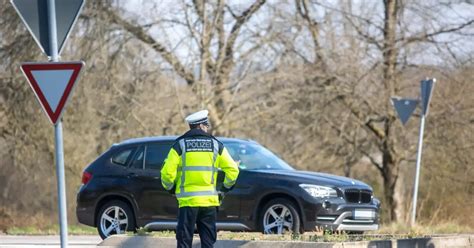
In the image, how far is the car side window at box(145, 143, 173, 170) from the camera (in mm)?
15898

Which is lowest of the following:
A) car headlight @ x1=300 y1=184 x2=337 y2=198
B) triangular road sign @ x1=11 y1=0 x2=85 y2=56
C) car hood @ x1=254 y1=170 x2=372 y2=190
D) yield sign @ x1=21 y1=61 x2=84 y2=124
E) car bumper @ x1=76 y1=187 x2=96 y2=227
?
car bumper @ x1=76 y1=187 x2=96 y2=227

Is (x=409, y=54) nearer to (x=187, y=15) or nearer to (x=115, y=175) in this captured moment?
(x=187, y=15)

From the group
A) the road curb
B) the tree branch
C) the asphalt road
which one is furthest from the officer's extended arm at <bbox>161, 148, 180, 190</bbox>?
the tree branch

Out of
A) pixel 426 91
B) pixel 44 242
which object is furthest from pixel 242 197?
pixel 426 91

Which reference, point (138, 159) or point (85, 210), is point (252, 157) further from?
point (85, 210)

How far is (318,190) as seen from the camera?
1484 cm

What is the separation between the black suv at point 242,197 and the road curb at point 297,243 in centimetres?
179

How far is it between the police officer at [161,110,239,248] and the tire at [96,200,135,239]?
499 cm

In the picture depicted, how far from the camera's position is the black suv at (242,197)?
14.8 m

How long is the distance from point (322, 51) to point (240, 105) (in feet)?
9.38

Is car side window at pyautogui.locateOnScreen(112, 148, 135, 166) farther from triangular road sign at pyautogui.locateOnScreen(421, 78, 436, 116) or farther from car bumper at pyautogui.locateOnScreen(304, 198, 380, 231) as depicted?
triangular road sign at pyautogui.locateOnScreen(421, 78, 436, 116)

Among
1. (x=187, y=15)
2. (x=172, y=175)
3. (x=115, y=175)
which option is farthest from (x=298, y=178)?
(x=187, y=15)

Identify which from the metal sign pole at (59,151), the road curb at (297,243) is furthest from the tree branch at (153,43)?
the metal sign pole at (59,151)

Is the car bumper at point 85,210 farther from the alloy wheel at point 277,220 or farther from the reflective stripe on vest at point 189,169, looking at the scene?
the reflective stripe on vest at point 189,169
